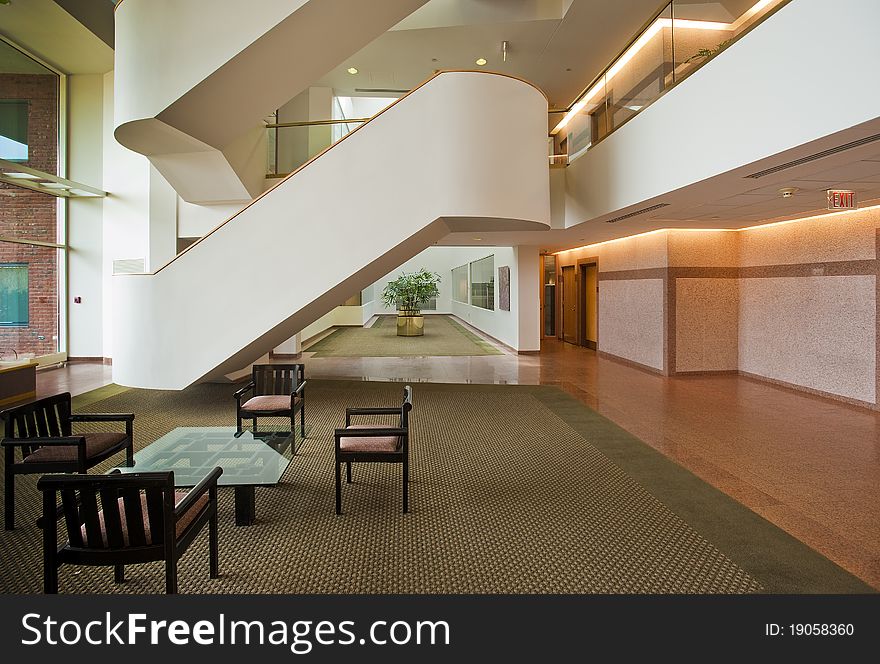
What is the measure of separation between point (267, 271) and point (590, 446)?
13.8ft

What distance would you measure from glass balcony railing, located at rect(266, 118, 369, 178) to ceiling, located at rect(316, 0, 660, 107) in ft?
9.72

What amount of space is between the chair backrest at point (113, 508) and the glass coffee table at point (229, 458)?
33.0 inches

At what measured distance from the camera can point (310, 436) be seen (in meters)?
6.04

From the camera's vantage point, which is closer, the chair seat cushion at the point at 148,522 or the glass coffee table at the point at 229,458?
the chair seat cushion at the point at 148,522

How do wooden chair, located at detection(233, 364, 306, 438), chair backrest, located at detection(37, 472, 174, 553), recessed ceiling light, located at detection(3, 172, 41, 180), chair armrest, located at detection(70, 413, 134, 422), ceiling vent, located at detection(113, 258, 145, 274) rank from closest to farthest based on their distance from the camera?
1. chair backrest, located at detection(37, 472, 174, 553)
2. chair armrest, located at detection(70, 413, 134, 422)
3. wooden chair, located at detection(233, 364, 306, 438)
4. recessed ceiling light, located at detection(3, 172, 41, 180)
5. ceiling vent, located at detection(113, 258, 145, 274)

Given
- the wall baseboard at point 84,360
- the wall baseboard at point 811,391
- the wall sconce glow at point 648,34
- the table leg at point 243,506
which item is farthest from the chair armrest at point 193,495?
the wall baseboard at point 84,360

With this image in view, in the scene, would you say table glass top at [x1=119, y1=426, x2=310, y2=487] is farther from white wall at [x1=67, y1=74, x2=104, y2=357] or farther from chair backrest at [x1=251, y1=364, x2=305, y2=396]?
white wall at [x1=67, y1=74, x2=104, y2=357]

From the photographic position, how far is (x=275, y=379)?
6066 millimetres

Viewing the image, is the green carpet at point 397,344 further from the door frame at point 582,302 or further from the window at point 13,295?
the window at point 13,295

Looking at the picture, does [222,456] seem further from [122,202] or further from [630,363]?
[122,202]

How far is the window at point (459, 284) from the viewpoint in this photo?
24578mm

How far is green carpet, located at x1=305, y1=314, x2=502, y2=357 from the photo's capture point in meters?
14.1

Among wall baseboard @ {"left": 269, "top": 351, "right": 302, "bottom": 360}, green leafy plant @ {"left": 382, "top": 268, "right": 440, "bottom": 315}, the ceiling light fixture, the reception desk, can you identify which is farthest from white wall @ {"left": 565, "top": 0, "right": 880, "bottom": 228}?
green leafy plant @ {"left": 382, "top": 268, "right": 440, "bottom": 315}

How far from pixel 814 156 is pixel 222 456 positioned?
5460mm
